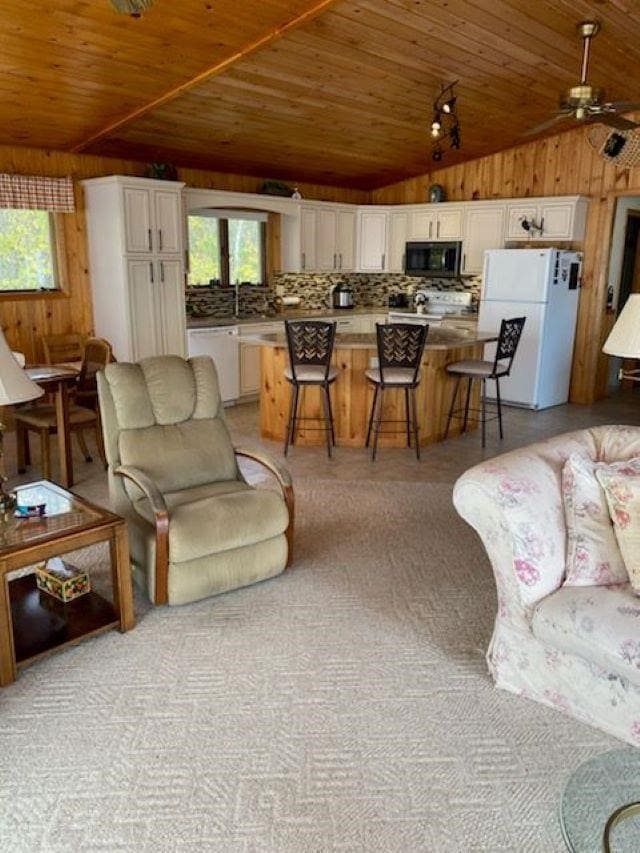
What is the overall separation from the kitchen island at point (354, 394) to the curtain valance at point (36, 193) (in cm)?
199

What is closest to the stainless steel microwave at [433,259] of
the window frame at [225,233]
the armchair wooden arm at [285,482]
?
the window frame at [225,233]

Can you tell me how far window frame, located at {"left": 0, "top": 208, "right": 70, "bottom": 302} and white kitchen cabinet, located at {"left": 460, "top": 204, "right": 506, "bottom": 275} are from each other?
422cm

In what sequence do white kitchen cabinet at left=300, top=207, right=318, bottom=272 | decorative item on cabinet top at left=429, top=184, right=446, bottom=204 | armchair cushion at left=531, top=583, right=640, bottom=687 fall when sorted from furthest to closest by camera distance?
1. decorative item on cabinet top at left=429, top=184, right=446, bottom=204
2. white kitchen cabinet at left=300, top=207, right=318, bottom=272
3. armchair cushion at left=531, top=583, right=640, bottom=687

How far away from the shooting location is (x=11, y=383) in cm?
244

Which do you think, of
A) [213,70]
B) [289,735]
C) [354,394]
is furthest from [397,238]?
[289,735]

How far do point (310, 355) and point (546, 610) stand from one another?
10.4 ft

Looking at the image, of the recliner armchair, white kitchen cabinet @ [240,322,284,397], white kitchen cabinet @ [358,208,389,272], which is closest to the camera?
the recliner armchair

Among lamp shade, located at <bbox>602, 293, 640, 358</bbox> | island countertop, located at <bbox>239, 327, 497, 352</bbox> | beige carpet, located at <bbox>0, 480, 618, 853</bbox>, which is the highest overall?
lamp shade, located at <bbox>602, 293, 640, 358</bbox>

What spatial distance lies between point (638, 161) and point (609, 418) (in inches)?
96.1

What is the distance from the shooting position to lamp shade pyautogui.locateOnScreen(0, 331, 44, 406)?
94.8 inches

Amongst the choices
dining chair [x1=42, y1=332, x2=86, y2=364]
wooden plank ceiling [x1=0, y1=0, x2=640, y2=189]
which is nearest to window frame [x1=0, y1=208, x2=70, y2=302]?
dining chair [x1=42, y1=332, x2=86, y2=364]

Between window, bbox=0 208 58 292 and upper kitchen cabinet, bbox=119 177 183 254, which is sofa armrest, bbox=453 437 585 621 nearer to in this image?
upper kitchen cabinet, bbox=119 177 183 254

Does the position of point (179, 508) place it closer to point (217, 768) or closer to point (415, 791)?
point (217, 768)

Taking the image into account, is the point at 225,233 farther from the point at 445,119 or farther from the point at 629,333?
the point at 629,333
